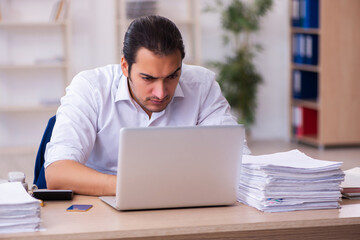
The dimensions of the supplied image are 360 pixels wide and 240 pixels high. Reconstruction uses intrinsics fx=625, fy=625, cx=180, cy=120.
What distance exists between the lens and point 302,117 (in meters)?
6.32

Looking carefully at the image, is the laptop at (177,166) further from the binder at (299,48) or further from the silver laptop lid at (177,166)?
the binder at (299,48)

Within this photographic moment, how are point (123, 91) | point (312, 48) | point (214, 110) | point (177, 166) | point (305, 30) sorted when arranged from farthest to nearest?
point (305, 30) → point (312, 48) → point (214, 110) → point (123, 91) → point (177, 166)

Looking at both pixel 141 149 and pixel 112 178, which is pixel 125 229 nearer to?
pixel 141 149

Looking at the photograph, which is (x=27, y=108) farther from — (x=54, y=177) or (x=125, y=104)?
(x=54, y=177)

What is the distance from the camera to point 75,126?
6.89 feet

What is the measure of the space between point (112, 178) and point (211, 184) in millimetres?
328

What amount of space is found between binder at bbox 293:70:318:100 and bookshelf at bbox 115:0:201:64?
40.6 inches

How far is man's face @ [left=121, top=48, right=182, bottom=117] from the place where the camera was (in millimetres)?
1982

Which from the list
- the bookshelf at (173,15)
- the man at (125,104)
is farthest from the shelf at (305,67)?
the man at (125,104)

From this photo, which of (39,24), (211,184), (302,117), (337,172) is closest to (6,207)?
(211,184)

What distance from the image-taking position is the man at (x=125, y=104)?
6.40ft

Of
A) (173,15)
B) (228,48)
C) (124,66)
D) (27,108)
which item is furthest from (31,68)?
(124,66)

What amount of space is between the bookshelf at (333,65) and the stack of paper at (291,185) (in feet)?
14.1

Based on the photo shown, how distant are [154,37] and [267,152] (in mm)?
3910
